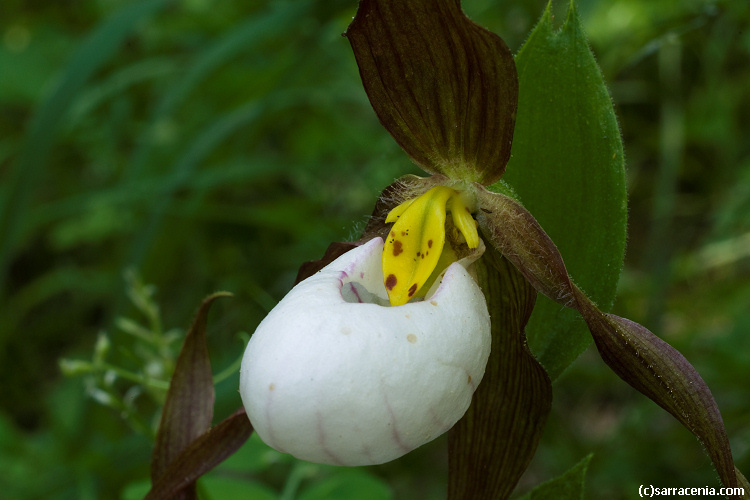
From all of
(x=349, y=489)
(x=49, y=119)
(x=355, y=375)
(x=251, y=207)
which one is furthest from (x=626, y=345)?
(x=251, y=207)

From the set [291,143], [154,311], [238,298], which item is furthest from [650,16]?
[154,311]

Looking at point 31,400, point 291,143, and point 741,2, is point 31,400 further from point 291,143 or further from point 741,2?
point 741,2

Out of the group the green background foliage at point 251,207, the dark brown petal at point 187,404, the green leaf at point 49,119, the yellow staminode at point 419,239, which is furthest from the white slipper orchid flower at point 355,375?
the green leaf at point 49,119

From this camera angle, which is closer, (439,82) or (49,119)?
(439,82)

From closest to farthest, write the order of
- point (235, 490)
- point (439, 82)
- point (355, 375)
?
point (355, 375)
point (439, 82)
point (235, 490)

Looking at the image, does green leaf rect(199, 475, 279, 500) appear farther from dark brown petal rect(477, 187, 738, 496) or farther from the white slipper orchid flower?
dark brown petal rect(477, 187, 738, 496)

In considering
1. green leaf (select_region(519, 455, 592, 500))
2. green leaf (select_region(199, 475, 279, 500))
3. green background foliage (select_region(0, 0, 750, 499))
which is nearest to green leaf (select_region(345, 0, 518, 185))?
green leaf (select_region(519, 455, 592, 500))

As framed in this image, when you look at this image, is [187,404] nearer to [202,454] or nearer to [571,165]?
[202,454]

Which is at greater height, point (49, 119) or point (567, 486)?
point (49, 119)
